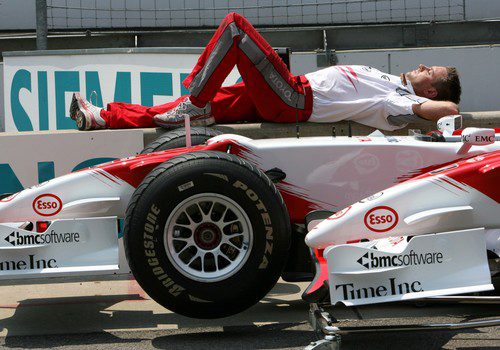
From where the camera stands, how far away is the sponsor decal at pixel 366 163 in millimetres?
5309

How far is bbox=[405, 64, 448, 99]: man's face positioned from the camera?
22.0 feet

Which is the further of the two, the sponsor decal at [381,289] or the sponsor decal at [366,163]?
the sponsor decal at [366,163]

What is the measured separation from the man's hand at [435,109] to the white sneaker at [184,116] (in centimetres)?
149

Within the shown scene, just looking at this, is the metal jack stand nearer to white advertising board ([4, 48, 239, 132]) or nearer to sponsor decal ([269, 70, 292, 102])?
sponsor decal ([269, 70, 292, 102])

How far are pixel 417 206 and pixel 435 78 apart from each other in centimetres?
232

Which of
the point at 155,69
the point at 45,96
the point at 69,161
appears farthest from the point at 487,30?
the point at 69,161

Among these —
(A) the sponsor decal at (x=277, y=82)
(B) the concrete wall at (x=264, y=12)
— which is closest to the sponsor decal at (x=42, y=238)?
(A) the sponsor decal at (x=277, y=82)

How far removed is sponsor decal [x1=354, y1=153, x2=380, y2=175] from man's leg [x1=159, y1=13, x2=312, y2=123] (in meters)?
1.38

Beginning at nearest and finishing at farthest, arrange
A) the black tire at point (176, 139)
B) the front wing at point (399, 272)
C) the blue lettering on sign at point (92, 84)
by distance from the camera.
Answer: the front wing at point (399, 272), the black tire at point (176, 139), the blue lettering on sign at point (92, 84)

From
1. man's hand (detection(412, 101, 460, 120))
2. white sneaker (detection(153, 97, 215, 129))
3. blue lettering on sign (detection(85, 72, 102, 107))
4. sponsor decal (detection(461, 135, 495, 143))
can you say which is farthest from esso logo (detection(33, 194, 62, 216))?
blue lettering on sign (detection(85, 72, 102, 107))

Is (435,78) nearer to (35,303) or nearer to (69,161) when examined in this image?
(69,161)

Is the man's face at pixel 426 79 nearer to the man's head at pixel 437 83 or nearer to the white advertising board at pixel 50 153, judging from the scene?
the man's head at pixel 437 83

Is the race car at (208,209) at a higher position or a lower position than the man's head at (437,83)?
lower

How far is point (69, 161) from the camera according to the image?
22.0 ft
